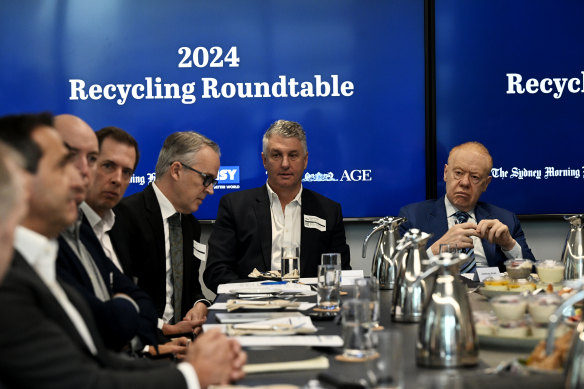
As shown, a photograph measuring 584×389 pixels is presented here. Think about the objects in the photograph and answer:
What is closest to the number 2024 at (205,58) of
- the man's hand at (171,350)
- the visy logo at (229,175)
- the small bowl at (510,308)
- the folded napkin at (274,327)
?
the visy logo at (229,175)

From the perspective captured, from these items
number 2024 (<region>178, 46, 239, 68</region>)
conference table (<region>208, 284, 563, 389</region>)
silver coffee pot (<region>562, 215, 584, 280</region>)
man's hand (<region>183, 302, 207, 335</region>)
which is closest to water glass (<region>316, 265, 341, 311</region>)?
conference table (<region>208, 284, 563, 389</region>)

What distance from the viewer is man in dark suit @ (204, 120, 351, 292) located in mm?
4289

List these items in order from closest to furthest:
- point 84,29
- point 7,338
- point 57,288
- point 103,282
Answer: point 7,338 → point 57,288 → point 103,282 → point 84,29

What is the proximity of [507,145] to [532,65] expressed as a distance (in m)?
0.57

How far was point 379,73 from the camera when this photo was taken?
4949mm

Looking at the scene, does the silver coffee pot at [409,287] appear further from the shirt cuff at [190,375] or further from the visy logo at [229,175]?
the visy logo at [229,175]

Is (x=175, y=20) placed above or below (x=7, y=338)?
above

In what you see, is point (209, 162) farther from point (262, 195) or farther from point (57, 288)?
point (57, 288)

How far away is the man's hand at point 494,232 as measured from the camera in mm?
3939

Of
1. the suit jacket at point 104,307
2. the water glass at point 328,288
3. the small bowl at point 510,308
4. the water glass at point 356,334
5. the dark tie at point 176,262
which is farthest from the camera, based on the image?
the dark tie at point 176,262

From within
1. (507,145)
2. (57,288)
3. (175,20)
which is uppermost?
(175,20)

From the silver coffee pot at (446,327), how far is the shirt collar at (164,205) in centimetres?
218

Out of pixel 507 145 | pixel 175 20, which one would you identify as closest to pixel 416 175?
pixel 507 145

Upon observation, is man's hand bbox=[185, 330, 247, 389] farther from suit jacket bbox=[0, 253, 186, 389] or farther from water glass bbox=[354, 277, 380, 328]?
water glass bbox=[354, 277, 380, 328]
